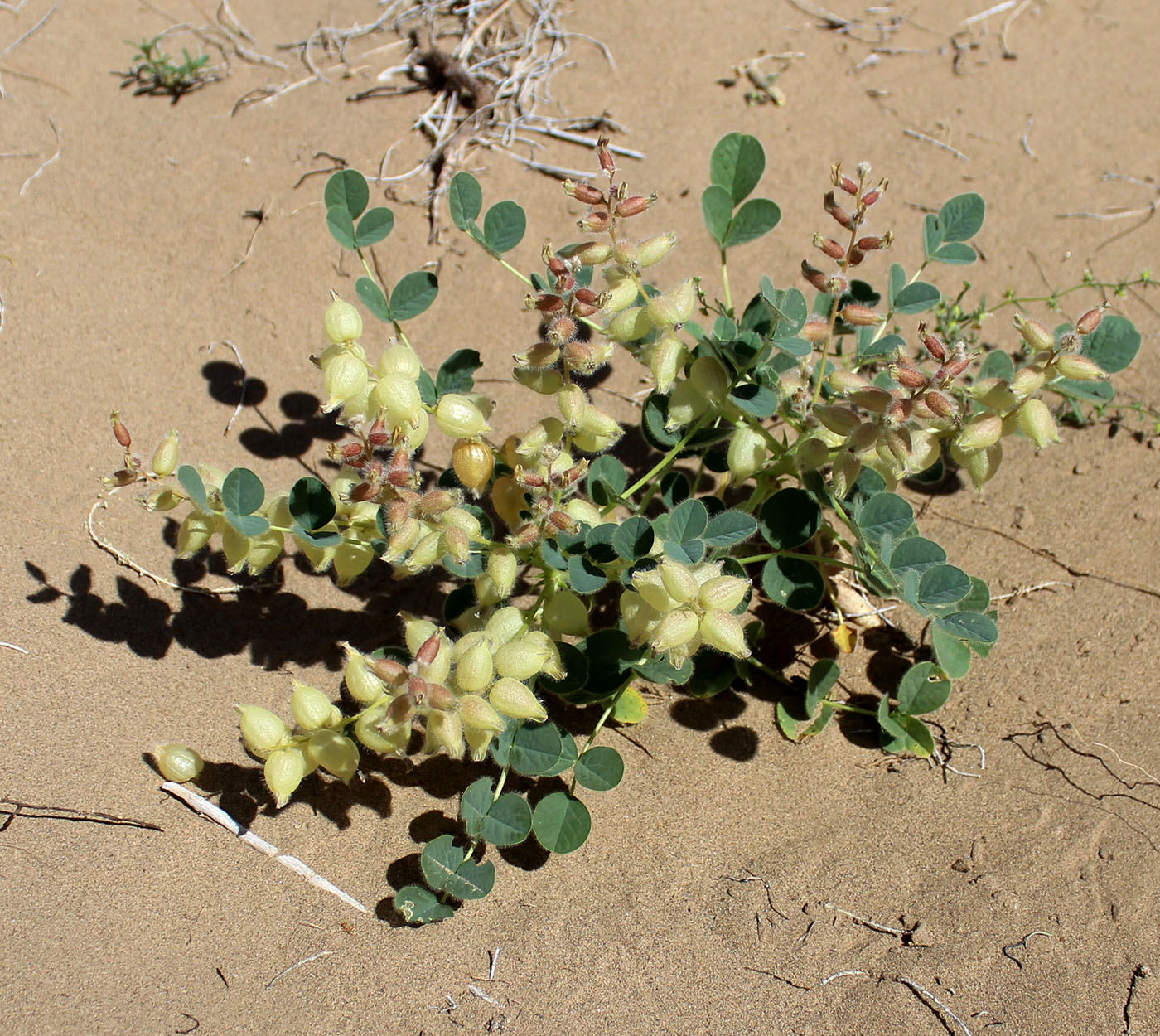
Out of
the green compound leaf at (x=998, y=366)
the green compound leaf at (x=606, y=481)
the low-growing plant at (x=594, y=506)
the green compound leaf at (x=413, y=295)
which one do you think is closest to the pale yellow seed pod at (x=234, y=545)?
the low-growing plant at (x=594, y=506)

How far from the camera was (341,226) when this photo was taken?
2.23m

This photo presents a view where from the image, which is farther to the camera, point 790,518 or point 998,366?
point 998,366

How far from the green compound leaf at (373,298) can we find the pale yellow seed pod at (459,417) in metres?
0.38

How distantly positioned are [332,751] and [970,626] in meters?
1.23

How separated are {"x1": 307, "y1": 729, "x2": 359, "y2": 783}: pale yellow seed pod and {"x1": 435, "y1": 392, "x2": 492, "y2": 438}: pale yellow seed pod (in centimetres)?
62

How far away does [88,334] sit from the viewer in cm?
274

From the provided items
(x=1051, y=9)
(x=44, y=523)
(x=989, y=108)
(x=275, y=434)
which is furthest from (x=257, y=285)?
(x=1051, y=9)

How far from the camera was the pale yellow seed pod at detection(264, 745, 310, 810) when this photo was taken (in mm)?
1843

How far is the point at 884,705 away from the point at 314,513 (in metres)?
1.27

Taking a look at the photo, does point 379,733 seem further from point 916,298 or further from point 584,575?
point 916,298

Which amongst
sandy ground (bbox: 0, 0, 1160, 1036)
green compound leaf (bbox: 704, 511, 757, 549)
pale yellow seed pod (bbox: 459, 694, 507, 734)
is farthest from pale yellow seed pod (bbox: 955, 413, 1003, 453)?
pale yellow seed pod (bbox: 459, 694, 507, 734)

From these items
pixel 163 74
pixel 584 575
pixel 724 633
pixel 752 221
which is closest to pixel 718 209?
pixel 752 221

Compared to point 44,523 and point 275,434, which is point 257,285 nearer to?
point 275,434

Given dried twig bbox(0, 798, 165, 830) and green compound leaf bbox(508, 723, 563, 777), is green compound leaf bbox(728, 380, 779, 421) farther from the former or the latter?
dried twig bbox(0, 798, 165, 830)
